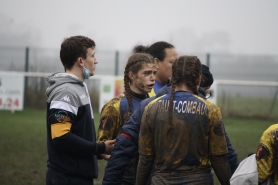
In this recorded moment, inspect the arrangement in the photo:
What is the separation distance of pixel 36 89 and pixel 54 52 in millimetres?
3193

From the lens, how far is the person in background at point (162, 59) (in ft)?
19.2

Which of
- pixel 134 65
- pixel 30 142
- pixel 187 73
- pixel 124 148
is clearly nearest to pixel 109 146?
pixel 124 148

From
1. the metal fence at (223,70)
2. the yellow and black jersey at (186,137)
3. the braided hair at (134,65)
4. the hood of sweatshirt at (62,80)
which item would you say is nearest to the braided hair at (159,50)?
the braided hair at (134,65)

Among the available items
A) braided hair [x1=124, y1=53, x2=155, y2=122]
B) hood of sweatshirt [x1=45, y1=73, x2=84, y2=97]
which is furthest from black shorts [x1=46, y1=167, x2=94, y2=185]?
braided hair [x1=124, y1=53, x2=155, y2=122]

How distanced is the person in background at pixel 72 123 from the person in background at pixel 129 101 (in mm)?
257

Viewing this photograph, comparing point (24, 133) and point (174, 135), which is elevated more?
point (174, 135)

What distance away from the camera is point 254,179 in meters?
3.67

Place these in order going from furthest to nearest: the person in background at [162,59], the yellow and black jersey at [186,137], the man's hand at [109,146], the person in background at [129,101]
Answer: the person in background at [162,59]
the person in background at [129,101]
the man's hand at [109,146]
the yellow and black jersey at [186,137]

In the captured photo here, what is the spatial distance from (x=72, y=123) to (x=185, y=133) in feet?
3.15

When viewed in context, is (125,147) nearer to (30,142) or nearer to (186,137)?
(186,137)

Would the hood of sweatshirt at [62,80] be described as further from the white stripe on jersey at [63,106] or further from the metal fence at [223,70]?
the metal fence at [223,70]

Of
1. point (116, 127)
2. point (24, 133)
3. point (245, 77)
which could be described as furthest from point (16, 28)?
point (116, 127)

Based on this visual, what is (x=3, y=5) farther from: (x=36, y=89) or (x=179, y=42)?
(x=36, y=89)

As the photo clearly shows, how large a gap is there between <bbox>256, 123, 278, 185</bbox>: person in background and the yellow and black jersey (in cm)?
28
